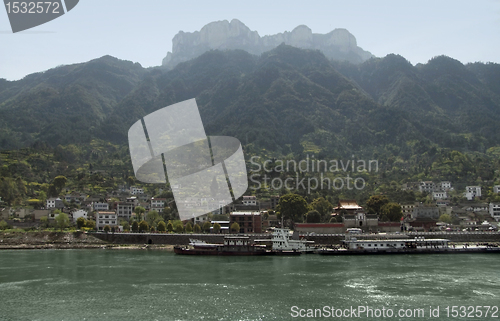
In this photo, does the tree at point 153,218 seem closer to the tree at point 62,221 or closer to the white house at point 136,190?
the tree at point 62,221

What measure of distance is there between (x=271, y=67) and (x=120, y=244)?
122 m

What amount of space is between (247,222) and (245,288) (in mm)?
28735

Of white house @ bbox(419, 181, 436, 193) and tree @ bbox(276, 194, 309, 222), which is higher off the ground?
white house @ bbox(419, 181, 436, 193)

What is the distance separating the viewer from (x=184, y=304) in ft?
80.3

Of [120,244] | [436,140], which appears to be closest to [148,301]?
[120,244]

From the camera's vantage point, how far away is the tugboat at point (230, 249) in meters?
45.3

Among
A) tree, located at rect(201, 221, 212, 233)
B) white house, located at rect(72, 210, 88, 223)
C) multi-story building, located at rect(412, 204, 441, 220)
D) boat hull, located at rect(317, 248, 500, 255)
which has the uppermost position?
white house, located at rect(72, 210, 88, 223)

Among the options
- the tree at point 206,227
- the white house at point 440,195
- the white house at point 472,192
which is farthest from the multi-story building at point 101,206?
the white house at point 472,192

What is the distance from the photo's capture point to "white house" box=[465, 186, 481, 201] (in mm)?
78031

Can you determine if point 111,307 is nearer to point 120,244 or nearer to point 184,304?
point 184,304

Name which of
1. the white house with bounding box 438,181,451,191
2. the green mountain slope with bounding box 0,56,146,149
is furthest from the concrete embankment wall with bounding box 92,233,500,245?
the green mountain slope with bounding box 0,56,146,149

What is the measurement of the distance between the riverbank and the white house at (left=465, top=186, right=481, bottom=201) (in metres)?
56.1

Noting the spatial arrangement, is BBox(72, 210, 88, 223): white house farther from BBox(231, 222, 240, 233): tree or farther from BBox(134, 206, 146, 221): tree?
BBox(231, 222, 240, 233): tree

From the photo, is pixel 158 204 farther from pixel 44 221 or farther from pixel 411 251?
pixel 411 251
